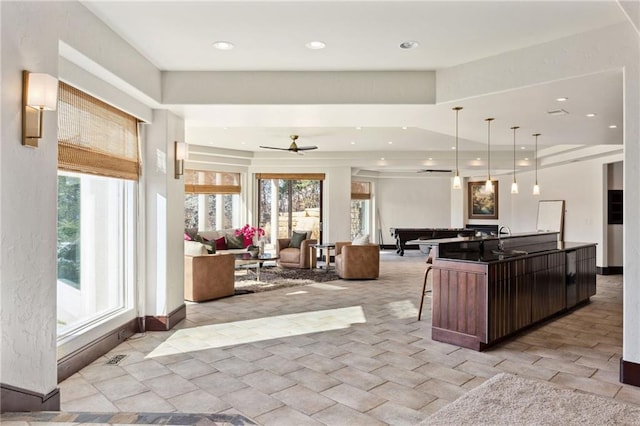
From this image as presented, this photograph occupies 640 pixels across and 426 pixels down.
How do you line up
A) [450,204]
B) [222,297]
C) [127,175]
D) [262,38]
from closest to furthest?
[262,38]
[127,175]
[222,297]
[450,204]

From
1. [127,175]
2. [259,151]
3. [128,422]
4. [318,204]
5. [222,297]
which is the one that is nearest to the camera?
[128,422]

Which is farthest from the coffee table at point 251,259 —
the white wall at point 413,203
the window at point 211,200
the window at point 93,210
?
the white wall at point 413,203

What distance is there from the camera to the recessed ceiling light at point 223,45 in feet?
12.8

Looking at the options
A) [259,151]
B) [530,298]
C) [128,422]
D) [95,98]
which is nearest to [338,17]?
[95,98]

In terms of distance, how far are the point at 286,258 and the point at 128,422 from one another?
7.80 m

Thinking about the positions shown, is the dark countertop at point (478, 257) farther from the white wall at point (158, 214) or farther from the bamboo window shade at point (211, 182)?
the bamboo window shade at point (211, 182)

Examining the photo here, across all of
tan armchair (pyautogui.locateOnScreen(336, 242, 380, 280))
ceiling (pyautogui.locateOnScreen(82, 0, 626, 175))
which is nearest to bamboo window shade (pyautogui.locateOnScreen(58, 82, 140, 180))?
ceiling (pyautogui.locateOnScreen(82, 0, 626, 175))

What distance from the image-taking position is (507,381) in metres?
3.51

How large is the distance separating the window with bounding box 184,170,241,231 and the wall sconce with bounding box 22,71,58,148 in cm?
788

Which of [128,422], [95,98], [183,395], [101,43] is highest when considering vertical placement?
[101,43]

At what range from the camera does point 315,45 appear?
3.95m

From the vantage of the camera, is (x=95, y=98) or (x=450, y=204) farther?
(x=450, y=204)

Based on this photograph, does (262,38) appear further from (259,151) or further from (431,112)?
(259,151)

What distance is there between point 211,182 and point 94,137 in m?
7.03
